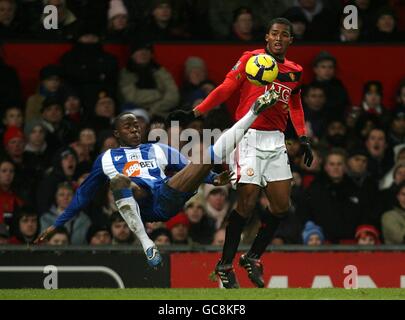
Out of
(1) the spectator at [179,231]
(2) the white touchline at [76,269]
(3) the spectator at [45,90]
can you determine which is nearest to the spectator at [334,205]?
(1) the spectator at [179,231]

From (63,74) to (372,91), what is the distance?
136 inches

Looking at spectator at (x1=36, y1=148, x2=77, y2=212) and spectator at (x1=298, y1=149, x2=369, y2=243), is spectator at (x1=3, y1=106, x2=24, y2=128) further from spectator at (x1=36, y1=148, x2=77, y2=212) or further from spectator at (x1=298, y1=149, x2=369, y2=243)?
spectator at (x1=298, y1=149, x2=369, y2=243)

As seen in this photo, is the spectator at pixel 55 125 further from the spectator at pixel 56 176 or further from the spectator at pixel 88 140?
the spectator at pixel 56 176

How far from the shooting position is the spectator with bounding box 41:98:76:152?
561 inches

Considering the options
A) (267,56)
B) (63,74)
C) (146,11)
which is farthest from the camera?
(146,11)

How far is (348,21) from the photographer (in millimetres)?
15609

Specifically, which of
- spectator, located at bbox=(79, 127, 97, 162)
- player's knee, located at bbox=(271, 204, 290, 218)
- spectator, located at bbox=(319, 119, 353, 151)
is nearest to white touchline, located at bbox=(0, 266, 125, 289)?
spectator, located at bbox=(79, 127, 97, 162)

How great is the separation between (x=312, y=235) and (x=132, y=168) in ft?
9.16

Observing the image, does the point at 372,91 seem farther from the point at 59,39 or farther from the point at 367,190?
the point at 59,39

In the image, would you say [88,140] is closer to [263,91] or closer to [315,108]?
[315,108]

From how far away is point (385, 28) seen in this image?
15.6m

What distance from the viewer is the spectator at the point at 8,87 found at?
14.6 m

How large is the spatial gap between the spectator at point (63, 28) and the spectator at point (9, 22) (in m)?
0.25

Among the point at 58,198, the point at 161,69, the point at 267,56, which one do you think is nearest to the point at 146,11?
the point at 161,69
